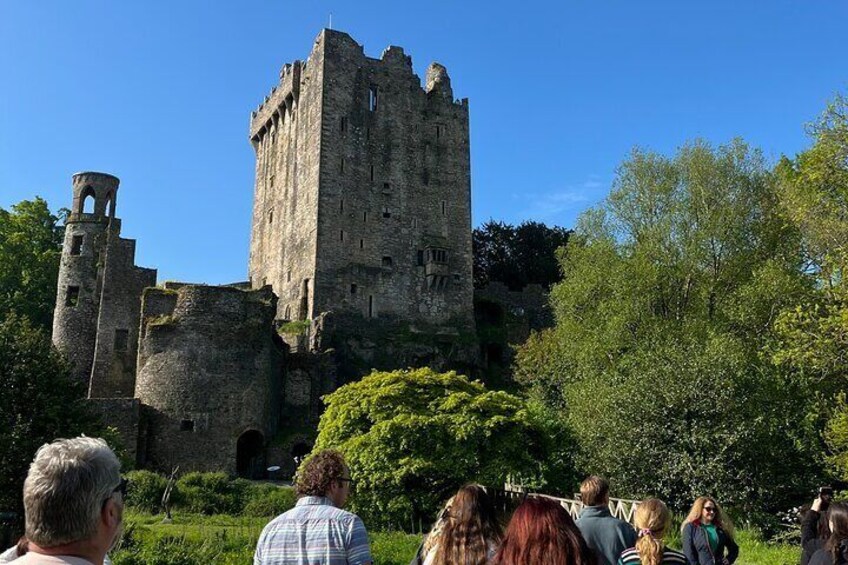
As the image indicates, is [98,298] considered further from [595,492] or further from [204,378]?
[595,492]

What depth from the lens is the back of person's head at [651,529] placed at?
5.88 metres

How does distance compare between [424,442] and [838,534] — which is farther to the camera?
[424,442]

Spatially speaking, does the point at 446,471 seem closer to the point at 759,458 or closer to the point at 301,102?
the point at 759,458

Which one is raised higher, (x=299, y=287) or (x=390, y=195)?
(x=390, y=195)

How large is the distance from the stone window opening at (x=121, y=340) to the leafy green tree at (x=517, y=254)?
85.8ft

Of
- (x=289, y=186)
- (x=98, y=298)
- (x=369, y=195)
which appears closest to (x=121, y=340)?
(x=98, y=298)

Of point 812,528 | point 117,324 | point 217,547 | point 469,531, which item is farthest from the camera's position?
point 117,324

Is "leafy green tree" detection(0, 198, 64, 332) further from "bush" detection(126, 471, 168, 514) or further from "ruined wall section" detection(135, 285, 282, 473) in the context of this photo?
"bush" detection(126, 471, 168, 514)

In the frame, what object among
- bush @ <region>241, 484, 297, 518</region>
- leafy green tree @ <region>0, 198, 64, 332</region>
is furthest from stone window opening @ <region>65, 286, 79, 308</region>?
bush @ <region>241, 484, 297, 518</region>

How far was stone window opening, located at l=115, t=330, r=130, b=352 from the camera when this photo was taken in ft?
128

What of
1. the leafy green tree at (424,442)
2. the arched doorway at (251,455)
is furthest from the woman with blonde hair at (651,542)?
the arched doorway at (251,455)

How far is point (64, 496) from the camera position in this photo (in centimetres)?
287

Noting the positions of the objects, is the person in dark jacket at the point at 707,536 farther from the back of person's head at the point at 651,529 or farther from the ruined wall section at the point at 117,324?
the ruined wall section at the point at 117,324

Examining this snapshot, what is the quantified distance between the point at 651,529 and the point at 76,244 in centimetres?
4035
